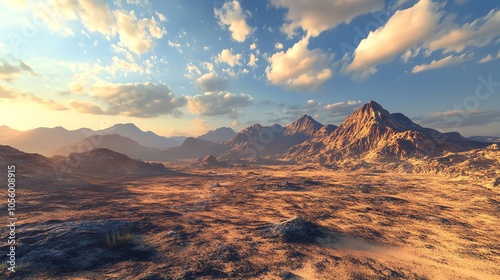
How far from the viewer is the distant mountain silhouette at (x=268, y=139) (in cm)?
13100

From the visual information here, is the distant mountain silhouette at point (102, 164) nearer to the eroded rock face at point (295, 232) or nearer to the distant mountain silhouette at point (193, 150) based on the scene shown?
the eroded rock face at point (295, 232)

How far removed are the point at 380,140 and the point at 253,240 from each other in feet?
236

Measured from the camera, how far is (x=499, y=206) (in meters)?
20.5

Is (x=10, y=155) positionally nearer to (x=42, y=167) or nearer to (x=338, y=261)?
(x=42, y=167)

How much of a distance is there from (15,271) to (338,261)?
13.4 m

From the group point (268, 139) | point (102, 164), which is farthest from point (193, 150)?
point (102, 164)

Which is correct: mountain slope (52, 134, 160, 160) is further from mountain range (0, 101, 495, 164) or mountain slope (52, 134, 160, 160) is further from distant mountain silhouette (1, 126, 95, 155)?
distant mountain silhouette (1, 126, 95, 155)

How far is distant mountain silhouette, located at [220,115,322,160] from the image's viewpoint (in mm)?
131000

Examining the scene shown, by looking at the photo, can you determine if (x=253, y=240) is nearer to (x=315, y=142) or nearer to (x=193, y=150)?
(x=315, y=142)

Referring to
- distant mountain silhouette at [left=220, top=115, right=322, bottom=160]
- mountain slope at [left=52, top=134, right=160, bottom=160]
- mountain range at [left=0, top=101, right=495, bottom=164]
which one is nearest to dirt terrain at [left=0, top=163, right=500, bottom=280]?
mountain range at [left=0, top=101, right=495, bottom=164]

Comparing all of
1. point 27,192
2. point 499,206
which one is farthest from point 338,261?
point 27,192

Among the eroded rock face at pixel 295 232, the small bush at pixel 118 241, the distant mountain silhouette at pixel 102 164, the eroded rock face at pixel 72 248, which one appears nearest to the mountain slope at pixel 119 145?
the distant mountain silhouette at pixel 102 164

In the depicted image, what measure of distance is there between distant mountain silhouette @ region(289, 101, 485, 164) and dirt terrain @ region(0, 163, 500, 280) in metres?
40.8

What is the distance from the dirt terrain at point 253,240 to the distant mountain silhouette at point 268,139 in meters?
97.7
